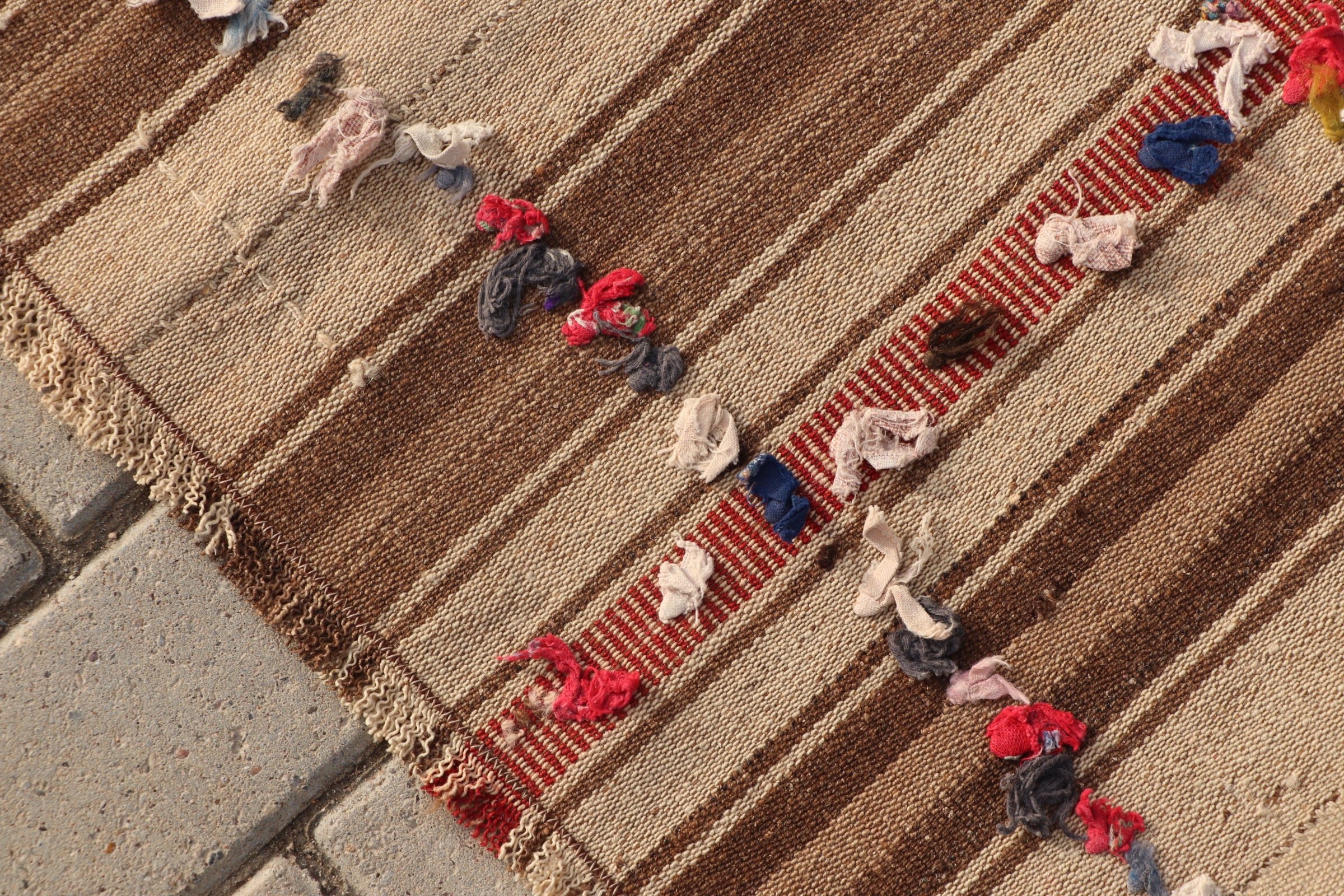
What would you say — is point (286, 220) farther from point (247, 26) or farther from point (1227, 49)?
point (1227, 49)

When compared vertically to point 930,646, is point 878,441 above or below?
above

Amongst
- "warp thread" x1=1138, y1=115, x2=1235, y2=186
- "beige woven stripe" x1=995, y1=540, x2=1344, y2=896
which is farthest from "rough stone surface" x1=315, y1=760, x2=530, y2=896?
"warp thread" x1=1138, y1=115, x2=1235, y2=186

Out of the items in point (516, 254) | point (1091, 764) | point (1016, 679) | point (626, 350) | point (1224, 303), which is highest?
point (516, 254)

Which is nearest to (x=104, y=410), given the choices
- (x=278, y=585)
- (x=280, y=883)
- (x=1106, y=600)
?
(x=278, y=585)

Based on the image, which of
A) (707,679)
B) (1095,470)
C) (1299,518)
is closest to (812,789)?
(707,679)

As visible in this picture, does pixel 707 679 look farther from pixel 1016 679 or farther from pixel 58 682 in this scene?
pixel 58 682

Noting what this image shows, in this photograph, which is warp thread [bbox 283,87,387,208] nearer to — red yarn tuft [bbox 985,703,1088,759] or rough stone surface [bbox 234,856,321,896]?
rough stone surface [bbox 234,856,321,896]
